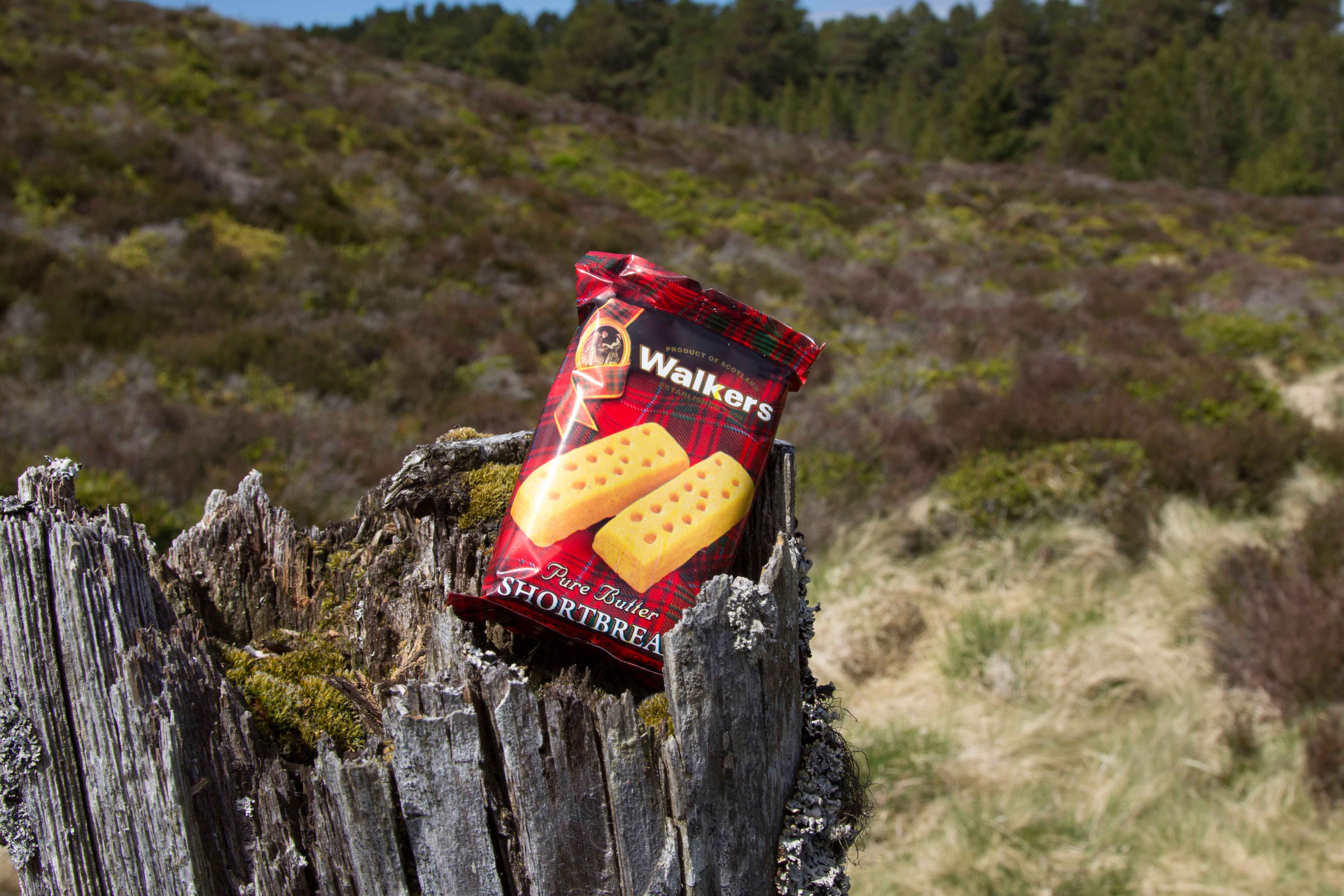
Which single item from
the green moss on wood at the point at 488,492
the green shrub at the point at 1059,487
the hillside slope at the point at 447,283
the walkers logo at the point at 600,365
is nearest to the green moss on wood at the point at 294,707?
the green moss on wood at the point at 488,492

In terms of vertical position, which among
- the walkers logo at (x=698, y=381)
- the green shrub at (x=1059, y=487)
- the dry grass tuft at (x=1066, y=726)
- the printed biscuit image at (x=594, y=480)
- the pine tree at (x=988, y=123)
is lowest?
the dry grass tuft at (x=1066, y=726)

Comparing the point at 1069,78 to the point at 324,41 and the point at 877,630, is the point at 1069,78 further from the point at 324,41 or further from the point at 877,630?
the point at 877,630

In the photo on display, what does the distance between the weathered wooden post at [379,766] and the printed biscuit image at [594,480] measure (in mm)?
201

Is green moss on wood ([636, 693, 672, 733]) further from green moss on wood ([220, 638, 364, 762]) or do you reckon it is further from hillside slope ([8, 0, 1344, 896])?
Result: hillside slope ([8, 0, 1344, 896])

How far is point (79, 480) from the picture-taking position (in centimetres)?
372

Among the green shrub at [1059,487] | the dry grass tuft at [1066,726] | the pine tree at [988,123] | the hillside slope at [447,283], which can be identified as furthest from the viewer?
the pine tree at [988,123]

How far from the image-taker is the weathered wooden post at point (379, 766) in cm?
82

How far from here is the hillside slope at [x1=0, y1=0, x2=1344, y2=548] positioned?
532 cm

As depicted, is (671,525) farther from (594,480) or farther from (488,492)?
(488,492)

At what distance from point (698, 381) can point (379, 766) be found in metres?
0.62

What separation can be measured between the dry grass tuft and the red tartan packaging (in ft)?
6.47

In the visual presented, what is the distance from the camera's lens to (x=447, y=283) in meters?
8.80

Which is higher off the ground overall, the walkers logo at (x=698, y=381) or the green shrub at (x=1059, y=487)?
the walkers logo at (x=698, y=381)

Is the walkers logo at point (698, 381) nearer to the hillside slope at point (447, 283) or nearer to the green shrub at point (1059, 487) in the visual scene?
the hillside slope at point (447, 283)
